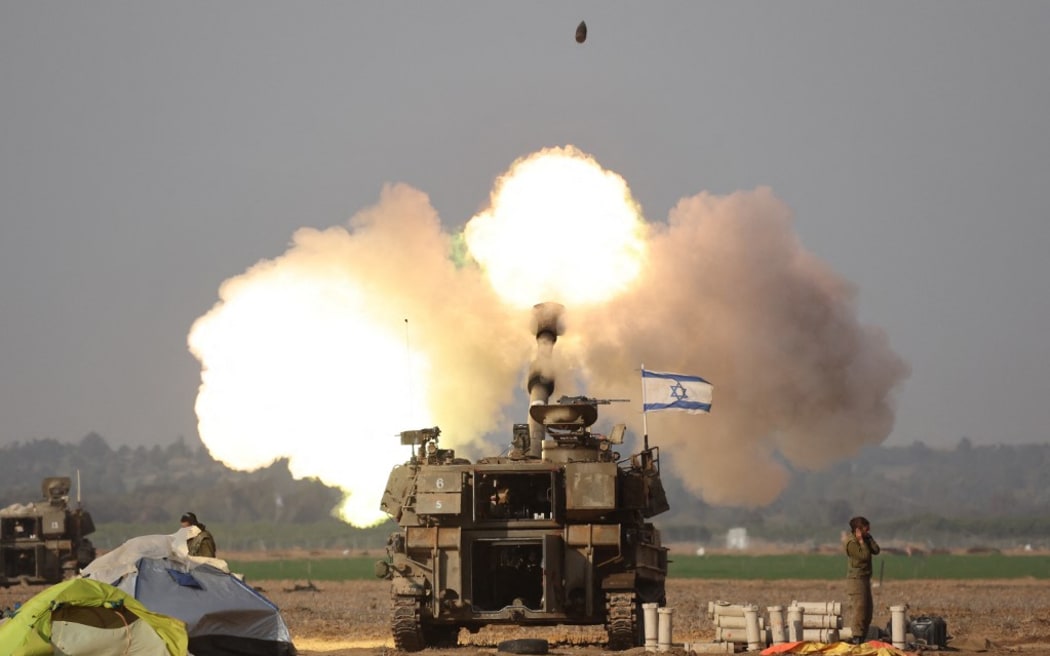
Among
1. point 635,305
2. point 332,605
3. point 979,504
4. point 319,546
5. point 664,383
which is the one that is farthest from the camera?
point 979,504

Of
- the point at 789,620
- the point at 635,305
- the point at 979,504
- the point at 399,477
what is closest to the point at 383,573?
the point at 399,477

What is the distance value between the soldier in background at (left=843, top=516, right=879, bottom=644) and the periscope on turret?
3.37 metres

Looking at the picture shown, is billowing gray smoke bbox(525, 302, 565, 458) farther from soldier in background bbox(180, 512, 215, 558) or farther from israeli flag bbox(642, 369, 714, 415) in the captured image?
soldier in background bbox(180, 512, 215, 558)

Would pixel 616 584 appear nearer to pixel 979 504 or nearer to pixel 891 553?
pixel 891 553

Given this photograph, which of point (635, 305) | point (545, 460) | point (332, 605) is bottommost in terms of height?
point (332, 605)

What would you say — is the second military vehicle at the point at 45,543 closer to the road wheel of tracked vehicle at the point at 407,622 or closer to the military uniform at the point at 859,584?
the road wheel of tracked vehicle at the point at 407,622

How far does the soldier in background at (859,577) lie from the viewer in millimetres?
25906

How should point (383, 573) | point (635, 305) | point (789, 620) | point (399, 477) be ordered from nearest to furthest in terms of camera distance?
point (789, 620) < point (383, 573) < point (399, 477) < point (635, 305)

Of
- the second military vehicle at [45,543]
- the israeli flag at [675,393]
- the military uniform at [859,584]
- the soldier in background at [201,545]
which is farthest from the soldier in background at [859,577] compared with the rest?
the second military vehicle at [45,543]

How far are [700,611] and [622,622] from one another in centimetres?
1311

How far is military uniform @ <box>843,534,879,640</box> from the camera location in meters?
25.9

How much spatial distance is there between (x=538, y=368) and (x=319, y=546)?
107656mm

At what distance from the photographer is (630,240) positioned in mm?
36938

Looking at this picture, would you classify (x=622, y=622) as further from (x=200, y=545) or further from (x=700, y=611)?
(x=700, y=611)
